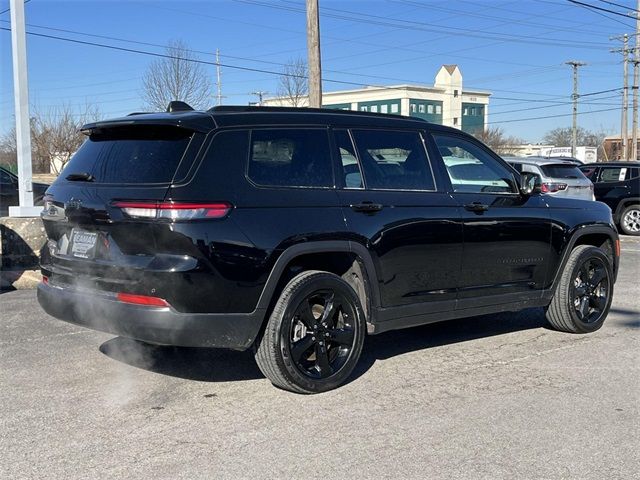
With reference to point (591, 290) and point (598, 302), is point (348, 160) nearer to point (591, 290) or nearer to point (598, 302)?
point (591, 290)

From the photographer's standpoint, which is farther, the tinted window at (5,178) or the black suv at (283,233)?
the tinted window at (5,178)

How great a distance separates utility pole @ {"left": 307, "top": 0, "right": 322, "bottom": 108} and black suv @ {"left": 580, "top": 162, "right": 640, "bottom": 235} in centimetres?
740

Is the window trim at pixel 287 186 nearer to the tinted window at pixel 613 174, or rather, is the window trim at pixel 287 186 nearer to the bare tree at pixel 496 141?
the tinted window at pixel 613 174

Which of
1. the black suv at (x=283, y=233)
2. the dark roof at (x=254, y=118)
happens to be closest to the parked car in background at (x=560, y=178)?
the black suv at (x=283, y=233)

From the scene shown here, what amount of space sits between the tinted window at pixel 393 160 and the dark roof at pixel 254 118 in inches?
3.9

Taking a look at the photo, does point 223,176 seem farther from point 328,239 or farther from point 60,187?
point 60,187

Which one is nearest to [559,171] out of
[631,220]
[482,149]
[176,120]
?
[631,220]

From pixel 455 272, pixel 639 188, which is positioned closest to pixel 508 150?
pixel 639 188

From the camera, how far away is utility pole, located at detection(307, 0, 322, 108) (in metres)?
14.5

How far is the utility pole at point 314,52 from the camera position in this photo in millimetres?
14492

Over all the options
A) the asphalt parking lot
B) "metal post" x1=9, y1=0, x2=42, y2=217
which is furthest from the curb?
the asphalt parking lot

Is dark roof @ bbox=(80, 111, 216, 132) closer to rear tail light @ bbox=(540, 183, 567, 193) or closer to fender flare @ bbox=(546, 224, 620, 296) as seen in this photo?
fender flare @ bbox=(546, 224, 620, 296)

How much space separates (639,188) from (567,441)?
542 inches

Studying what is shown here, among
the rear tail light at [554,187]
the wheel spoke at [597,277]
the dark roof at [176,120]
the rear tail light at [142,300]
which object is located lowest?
the wheel spoke at [597,277]
